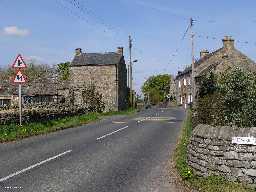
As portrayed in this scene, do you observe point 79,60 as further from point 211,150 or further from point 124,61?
point 211,150

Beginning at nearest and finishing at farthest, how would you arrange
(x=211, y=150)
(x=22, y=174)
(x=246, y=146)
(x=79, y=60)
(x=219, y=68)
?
1. (x=246, y=146)
2. (x=211, y=150)
3. (x=22, y=174)
4. (x=219, y=68)
5. (x=79, y=60)

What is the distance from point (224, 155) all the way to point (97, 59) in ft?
190

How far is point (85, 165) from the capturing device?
40.1 feet

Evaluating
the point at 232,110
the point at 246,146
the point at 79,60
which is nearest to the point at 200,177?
the point at 246,146

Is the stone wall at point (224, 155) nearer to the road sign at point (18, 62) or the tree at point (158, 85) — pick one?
the road sign at point (18, 62)

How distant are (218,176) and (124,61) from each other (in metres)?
62.5

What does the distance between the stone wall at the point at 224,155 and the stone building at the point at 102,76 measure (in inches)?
2084

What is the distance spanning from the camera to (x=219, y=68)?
63.1 meters

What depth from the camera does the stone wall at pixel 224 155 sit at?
29.7 ft

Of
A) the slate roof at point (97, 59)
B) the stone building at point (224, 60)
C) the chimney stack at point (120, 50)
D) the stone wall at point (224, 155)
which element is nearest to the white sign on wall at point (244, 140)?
the stone wall at point (224, 155)

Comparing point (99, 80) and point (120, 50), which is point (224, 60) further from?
point (99, 80)

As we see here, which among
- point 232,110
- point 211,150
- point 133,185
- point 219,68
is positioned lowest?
point 133,185

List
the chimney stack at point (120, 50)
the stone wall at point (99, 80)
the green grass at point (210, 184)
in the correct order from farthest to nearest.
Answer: the chimney stack at point (120, 50)
the stone wall at point (99, 80)
the green grass at point (210, 184)

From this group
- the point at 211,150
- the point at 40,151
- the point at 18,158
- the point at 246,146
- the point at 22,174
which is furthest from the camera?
the point at 40,151
